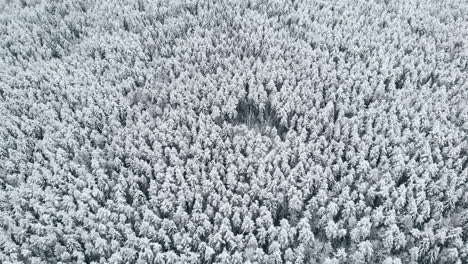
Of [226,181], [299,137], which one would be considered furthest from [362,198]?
[226,181]

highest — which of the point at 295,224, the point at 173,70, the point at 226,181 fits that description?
the point at 173,70

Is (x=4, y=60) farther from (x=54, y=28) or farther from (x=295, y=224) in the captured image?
Result: (x=295, y=224)

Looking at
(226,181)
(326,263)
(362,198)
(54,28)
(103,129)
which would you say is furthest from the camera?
(54,28)

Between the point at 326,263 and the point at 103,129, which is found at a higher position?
the point at 103,129

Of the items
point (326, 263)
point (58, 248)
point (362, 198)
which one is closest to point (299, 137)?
point (362, 198)

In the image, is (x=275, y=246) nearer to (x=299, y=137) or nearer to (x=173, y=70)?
(x=299, y=137)

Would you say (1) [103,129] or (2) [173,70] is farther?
(2) [173,70]

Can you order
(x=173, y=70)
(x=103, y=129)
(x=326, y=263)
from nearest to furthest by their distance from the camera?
(x=326, y=263) → (x=103, y=129) → (x=173, y=70)
